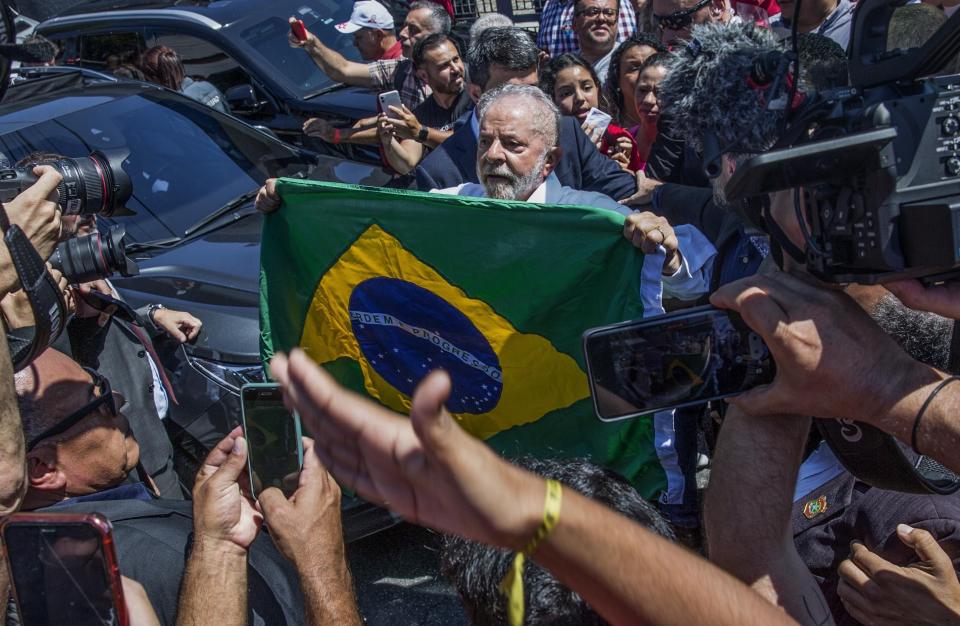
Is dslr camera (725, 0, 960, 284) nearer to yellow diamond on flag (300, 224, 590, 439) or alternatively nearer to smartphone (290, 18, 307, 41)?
yellow diamond on flag (300, 224, 590, 439)

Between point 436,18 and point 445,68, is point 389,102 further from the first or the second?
point 436,18

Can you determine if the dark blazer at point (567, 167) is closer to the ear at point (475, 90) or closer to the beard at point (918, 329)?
the ear at point (475, 90)

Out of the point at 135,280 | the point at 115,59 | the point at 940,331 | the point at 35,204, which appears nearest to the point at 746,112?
the point at 940,331

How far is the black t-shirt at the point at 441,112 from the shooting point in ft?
18.1

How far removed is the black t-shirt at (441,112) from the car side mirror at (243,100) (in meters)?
1.71

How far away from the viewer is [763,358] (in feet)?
5.53

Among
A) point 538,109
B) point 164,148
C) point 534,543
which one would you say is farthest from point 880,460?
point 164,148

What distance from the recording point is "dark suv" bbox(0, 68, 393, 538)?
12.3ft

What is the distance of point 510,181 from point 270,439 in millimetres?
1728

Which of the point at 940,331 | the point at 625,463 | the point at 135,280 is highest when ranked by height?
Result: the point at 940,331

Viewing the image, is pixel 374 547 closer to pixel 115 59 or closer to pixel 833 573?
pixel 833 573

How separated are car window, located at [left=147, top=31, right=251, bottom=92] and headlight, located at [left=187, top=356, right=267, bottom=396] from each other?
13.1 feet

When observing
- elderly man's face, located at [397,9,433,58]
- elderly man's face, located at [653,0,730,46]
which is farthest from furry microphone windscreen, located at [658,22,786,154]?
elderly man's face, located at [397,9,433,58]

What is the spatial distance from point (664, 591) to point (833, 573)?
1.35m
